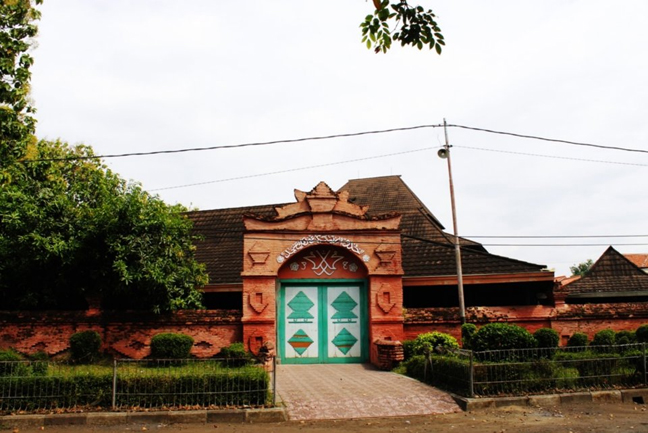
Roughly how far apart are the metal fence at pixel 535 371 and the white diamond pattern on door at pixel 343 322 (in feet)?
12.9

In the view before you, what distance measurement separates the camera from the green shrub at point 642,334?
1513 cm

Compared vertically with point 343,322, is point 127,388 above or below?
below

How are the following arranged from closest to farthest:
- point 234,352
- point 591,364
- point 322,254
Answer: point 591,364 < point 234,352 < point 322,254

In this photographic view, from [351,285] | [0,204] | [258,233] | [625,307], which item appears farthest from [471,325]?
[0,204]

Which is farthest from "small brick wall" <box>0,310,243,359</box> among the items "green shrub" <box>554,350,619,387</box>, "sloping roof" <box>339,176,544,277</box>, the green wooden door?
"green shrub" <box>554,350,619,387</box>

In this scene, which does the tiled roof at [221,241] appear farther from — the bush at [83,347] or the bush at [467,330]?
the bush at [467,330]

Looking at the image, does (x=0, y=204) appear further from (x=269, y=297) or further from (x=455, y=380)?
(x=455, y=380)

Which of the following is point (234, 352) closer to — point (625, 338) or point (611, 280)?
point (625, 338)

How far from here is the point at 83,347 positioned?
1508 centimetres

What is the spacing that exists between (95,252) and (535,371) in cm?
1181

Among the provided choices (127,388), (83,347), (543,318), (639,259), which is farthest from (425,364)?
Answer: (639,259)

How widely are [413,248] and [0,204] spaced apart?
12986mm

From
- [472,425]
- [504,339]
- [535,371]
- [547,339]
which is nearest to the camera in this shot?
[472,425]

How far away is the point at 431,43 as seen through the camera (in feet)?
20.6
